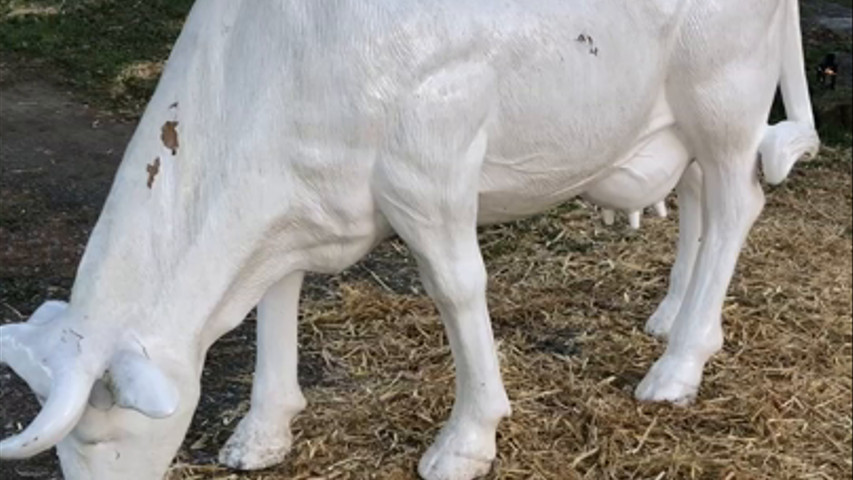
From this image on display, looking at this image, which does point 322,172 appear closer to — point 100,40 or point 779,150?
point 779,150

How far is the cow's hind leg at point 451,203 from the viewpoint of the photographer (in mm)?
2129

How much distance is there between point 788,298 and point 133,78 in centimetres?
345

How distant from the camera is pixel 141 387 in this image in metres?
1.79

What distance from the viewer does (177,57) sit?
2.08 metres

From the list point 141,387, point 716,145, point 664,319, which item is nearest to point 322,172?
point 141,387

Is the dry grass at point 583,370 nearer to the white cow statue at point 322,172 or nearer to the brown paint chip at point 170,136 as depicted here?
the white cow statue at point 322,172

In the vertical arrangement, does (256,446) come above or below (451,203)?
below

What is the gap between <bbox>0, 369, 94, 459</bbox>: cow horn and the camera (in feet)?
5.69

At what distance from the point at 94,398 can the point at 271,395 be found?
0.74 metres

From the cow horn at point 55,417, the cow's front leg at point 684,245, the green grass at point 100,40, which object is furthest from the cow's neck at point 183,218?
the green grass at point 100,40

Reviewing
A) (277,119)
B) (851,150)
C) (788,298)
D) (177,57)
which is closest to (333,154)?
(277,119)

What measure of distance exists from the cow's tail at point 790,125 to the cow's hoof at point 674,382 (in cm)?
49

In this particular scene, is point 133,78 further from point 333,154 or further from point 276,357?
point 333,154

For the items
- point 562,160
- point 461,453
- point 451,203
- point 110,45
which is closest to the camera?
point 451,203
